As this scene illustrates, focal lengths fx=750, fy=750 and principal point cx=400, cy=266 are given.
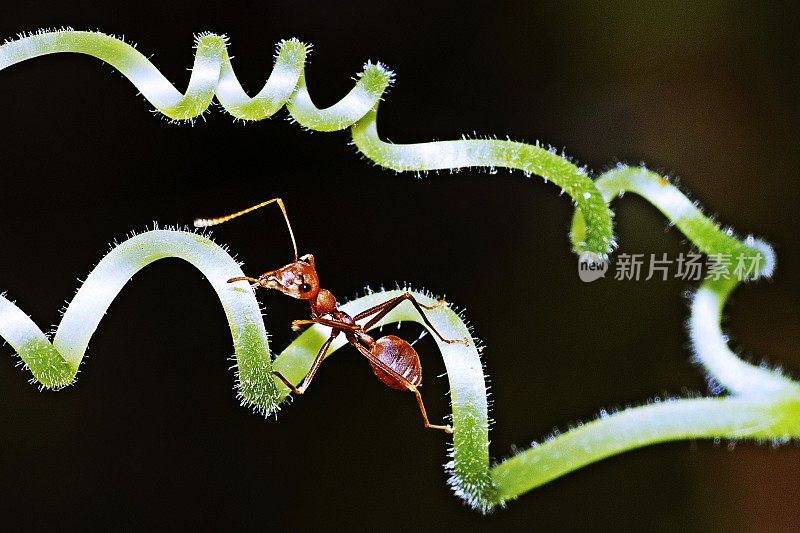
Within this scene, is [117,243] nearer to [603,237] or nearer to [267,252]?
[267,252]

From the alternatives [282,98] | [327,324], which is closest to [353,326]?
[327,324]

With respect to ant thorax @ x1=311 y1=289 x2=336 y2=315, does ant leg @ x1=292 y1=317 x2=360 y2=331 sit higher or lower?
lower

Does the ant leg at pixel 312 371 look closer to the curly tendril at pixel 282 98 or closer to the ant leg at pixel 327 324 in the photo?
the ant leg at pixel 327 324

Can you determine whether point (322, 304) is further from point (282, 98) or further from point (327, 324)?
point (282, 98)

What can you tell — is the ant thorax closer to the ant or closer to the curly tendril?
the ant

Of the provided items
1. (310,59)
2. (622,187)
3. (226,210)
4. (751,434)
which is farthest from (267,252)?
(751,434)

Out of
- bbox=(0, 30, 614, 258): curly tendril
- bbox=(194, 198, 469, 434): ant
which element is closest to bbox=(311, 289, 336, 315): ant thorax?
bbox=(194, 198, 469, 434): ant

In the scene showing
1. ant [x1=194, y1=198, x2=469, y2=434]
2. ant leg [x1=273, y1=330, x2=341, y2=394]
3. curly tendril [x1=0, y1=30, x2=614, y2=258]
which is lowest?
ant leg [x1=273, y1=330, x2=341, y2=394]

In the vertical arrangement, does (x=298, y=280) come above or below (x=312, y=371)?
above
